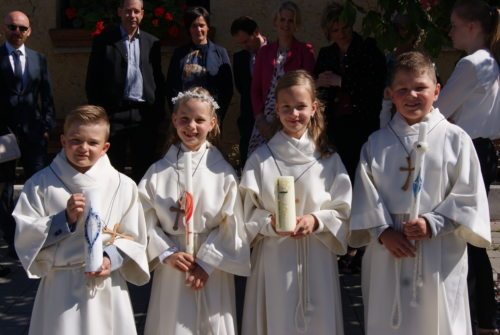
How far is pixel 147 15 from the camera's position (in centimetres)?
830

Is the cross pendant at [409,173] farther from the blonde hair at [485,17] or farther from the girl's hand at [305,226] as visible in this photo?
the blonde hair at [485,17]

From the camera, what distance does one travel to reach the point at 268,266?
4.04 meters

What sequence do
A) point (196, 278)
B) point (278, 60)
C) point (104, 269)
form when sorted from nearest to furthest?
point (104, 269)
point (196, 278)
point (278, 60)

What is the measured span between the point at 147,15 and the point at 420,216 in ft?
17.4

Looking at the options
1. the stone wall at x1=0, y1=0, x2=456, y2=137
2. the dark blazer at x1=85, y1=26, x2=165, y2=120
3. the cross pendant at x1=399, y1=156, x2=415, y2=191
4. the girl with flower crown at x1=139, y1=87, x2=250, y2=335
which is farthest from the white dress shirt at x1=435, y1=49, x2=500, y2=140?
the stone wall at x1=0, y1=0, x2=456, y2=137

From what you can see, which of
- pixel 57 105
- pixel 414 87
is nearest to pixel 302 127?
pixel 414 87

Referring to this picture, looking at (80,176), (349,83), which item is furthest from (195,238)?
(349,83)

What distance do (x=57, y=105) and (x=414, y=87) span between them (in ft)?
19.6

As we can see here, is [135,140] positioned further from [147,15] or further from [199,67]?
[147,15]

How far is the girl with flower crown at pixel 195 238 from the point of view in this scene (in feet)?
13.0

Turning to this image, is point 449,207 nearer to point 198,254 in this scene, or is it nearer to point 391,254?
point 391,254

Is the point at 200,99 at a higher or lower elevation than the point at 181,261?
higher

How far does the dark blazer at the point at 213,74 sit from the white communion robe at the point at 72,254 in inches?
89.4

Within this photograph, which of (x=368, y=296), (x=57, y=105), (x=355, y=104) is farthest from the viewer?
(x=57, y=105)
